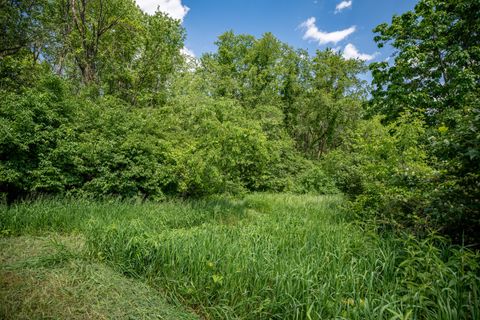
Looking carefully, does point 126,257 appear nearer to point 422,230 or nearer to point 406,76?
point 422,230

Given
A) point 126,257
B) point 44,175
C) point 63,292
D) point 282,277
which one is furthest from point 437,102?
point 44,175

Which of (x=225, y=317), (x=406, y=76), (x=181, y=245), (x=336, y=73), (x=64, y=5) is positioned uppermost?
(x=64, y=5)

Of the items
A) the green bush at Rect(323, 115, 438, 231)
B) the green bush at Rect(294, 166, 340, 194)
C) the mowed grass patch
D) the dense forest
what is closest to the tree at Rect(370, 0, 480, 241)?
the dense forest

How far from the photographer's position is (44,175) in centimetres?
711

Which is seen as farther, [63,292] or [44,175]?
[44,175]

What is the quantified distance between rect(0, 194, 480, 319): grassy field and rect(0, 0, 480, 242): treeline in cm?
86

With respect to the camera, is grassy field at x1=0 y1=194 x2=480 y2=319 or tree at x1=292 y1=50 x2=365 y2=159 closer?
grassy field at x1=0 y1=194 x2=480 y2=319

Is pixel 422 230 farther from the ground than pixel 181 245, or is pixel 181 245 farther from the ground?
pixel 422 230

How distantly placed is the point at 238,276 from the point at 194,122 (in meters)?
5.80

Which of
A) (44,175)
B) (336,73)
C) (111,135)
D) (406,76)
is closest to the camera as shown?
→ (44,175)

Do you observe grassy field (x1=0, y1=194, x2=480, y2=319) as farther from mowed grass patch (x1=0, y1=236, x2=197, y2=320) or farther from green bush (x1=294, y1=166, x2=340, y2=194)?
green bush (x1=294, y1=166, x2=340, y2=194)

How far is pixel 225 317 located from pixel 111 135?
812 centimetres

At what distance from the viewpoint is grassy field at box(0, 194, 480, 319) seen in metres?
2.25

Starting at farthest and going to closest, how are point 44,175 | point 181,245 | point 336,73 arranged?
A: point 336,73 → point 44,175 → point 181,245
